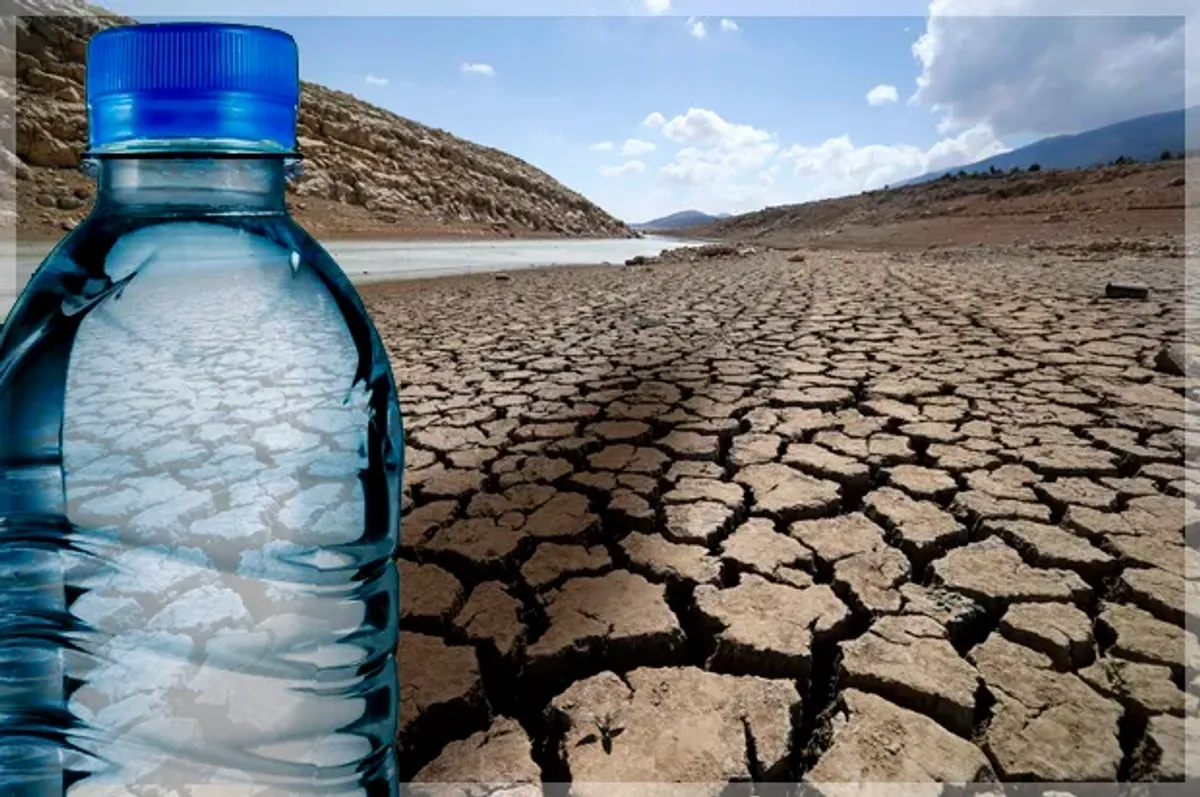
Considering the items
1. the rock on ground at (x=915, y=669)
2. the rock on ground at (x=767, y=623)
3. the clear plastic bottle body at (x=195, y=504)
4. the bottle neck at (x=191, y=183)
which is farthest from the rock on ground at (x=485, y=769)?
the bottle neck at (x=191, y=183)

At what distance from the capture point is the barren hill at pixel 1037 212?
539 inches

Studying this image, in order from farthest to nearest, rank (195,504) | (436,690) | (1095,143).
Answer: (1095,143), (436,690), (195,504)

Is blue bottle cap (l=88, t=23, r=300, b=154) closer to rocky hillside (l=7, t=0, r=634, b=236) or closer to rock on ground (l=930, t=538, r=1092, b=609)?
rock on ground (l=930, t=538, r=1092, b=609)

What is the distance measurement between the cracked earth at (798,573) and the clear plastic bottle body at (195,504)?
29cm

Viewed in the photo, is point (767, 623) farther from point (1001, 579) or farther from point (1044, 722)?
point (1001, 579)

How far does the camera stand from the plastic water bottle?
64 centimetres

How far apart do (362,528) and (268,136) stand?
427 mm

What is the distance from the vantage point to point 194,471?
774 millimetres

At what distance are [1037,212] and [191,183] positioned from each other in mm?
21930

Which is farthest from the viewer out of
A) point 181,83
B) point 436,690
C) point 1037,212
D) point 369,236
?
point 1037,212

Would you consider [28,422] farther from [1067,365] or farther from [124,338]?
[1067,365]

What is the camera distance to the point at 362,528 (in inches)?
32.0

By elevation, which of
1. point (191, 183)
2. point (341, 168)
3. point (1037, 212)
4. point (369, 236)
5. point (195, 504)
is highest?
point (341, 168)

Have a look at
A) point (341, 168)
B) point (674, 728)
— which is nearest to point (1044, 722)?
point (674, 728)
